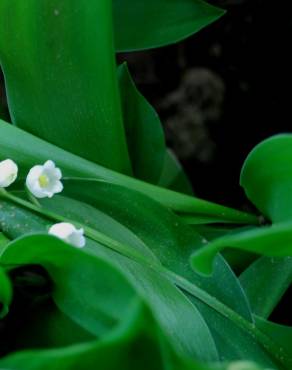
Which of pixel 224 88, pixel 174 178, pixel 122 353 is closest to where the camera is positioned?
pixel 122 353

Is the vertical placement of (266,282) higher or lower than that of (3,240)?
lower

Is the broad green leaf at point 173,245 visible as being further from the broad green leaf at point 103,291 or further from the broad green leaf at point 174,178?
the broad green leaf at point 174,178

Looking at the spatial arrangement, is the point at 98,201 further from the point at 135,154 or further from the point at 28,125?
the point at 135,154

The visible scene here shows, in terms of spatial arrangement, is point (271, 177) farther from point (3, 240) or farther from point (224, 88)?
point (224, 88)

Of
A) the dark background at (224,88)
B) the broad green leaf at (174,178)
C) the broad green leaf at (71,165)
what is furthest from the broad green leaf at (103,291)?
the dark background at (224,88)

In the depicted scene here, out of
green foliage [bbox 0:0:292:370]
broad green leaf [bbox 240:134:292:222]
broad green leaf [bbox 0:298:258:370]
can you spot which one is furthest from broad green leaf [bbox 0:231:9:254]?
broad green leaf [bbox 240:134:292:222]

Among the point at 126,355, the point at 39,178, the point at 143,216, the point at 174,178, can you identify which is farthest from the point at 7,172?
the point at 174,178

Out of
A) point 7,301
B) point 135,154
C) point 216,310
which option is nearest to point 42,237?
point 7,301
